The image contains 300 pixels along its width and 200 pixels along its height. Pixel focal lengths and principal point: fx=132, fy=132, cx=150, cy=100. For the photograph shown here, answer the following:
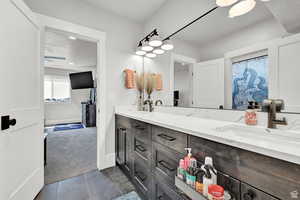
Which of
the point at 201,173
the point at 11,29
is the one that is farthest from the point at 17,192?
the point at 201,173

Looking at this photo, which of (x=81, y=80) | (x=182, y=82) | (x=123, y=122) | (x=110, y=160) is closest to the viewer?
(x=182, y=82)

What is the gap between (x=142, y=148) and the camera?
4.55 ft

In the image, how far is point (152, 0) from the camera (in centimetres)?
199

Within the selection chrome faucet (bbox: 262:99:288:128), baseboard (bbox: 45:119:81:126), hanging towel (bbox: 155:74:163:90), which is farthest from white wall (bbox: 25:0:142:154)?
baseboard (bbox: 45:119:81:126)

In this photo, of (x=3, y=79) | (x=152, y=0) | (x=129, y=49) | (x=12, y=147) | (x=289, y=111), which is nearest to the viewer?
(x=289, y=111)

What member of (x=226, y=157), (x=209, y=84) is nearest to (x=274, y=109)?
(x=226, y=157)

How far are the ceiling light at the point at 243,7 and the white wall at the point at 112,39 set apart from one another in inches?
63.8

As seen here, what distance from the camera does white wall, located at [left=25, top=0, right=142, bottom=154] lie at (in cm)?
189

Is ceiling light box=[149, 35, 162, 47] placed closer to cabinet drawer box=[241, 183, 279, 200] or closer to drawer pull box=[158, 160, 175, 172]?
drawer pull box=[158, 160, 175, 172]

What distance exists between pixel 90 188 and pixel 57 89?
545 cm

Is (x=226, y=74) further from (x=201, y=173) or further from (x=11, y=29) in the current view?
(x=11, y=29)

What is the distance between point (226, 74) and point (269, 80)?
336 mm

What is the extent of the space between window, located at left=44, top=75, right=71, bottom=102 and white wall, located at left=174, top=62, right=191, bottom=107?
5.61m

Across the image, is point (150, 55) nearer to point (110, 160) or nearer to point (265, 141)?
point (110, 160)
